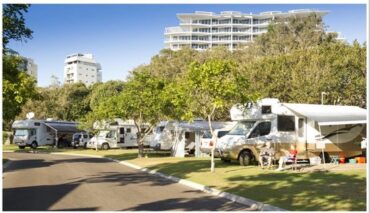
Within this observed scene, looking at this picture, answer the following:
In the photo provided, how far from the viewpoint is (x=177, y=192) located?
14273 millimetres

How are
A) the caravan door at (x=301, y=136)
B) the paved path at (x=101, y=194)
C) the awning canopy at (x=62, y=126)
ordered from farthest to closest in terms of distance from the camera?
the awning canopy at (x=62, y=126)
the caravan door at (x=301, y=136)
the paved path at (x=101, y=194)

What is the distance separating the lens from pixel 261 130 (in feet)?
74.1

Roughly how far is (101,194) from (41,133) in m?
36.0

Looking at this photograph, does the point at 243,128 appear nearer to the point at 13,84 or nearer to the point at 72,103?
the point at 13,84

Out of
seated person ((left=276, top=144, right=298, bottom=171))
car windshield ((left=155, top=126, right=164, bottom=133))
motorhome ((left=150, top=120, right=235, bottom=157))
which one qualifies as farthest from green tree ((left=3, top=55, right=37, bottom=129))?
car windshield ((left=155, top=126, right=164, bottom=133))

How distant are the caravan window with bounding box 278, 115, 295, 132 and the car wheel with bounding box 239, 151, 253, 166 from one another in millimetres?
1791

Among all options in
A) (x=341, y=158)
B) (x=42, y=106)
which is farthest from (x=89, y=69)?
(x=341, y=158)

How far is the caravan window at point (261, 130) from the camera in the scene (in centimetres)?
2250

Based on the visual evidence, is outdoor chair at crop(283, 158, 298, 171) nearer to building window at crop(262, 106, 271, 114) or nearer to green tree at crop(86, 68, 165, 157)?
building window at crop(262, 106, 271, 114)

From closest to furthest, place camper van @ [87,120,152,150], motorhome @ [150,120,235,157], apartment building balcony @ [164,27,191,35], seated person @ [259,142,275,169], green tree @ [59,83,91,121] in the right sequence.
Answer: seated person @ [259,142,275,169] < motorhome @ [150,120,235,157] < camper van @ [87,120,152,150] < green tree @ [59,83,91,121] < apartment building balcony @ [164,27,191,35]

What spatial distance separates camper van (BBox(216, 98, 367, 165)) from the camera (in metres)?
22.2

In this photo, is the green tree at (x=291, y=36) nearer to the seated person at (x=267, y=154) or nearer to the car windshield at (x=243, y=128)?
the car windshield at (x=243, y=128)

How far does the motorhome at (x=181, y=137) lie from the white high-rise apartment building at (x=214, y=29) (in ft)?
354

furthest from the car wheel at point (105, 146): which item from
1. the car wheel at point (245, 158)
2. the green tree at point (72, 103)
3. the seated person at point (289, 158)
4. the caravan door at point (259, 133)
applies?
the green tree at point (72, 103)
